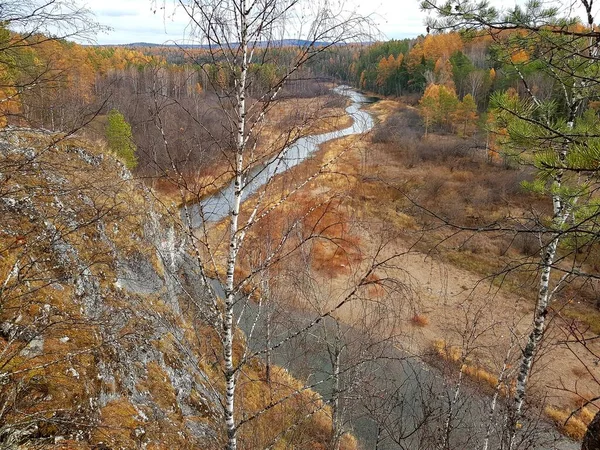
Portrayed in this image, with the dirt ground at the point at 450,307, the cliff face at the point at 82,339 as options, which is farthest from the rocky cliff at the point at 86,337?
the dirt ground at the point at 450,307

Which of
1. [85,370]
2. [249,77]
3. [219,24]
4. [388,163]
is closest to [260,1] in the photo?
[219,24]

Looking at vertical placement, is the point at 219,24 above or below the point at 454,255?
above

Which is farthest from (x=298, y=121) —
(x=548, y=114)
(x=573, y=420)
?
(x=573, y=420)

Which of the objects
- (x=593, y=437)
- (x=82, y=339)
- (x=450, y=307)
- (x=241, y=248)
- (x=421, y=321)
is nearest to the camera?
(x=593, y=437)

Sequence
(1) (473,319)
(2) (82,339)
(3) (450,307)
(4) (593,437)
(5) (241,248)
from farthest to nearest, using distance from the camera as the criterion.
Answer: (3) (450,307) → (1) (473,319) → (5) (241,248) → (2) (82,339) → (4) (593,437)

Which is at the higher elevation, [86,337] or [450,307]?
[86,337]

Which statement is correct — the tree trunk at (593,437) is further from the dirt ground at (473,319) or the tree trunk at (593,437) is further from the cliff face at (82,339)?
the dirt ground at (473,319)

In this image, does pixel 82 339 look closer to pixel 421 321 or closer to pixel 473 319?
pixel 473 319

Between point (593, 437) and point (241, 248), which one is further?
point (241, 248)

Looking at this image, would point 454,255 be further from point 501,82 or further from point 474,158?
point 501,82
